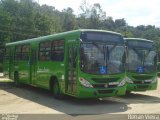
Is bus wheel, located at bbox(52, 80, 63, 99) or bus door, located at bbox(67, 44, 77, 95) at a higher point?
bus door, located at bbox(67, 44, 77, 95)

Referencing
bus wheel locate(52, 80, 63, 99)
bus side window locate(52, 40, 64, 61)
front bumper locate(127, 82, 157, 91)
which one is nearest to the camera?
bus side window locate(52, 40, 64, 61)

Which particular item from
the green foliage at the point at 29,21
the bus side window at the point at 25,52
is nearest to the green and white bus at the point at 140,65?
the bus side window at the point at 25,52

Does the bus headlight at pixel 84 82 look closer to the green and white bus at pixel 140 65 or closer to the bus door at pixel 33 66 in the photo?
the green and white bus at pixel 140 65

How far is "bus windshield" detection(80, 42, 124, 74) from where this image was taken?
13.9m

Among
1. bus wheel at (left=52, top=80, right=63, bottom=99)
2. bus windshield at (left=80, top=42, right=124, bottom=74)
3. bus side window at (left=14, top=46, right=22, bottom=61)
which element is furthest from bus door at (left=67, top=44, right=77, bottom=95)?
bus side window at (left=14, top=46, right=22, bottom=61)

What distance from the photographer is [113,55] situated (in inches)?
575

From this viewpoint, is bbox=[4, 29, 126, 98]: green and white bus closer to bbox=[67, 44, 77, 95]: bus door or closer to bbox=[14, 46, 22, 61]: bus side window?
bbox=[67, 44, 77, 95]: bus door

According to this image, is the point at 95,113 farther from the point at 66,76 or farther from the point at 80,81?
the point at 66,76

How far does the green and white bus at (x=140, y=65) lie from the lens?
1741 centimetres

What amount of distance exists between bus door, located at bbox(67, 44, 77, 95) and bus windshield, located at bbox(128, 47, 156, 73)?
3941mm

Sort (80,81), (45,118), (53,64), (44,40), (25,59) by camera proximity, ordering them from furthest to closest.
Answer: (25,59) → (44,40) → (53,64) → (80,81) → (45,118)

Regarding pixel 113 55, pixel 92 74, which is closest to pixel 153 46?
pixel 113 55

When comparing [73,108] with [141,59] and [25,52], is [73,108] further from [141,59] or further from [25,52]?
[25,52]

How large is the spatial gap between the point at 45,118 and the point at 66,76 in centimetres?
403
